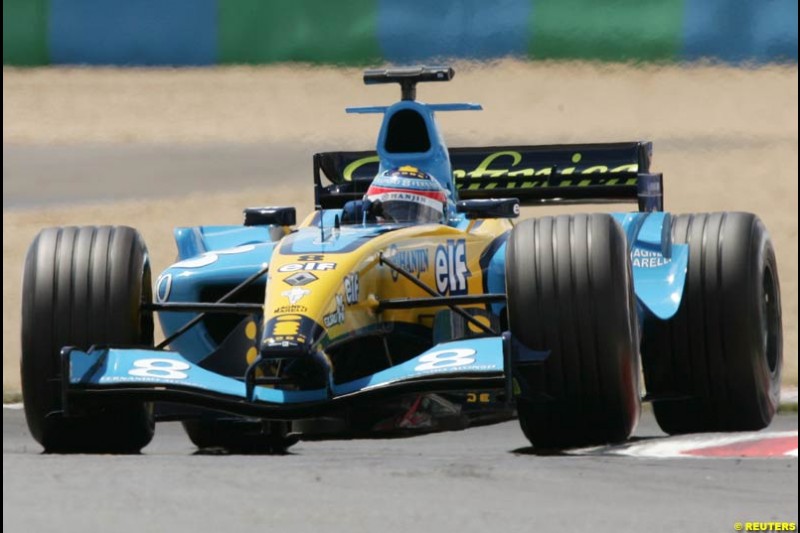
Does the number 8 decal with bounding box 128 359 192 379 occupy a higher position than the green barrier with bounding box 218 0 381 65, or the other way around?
the green barrier with bounding box 218 0 381 65

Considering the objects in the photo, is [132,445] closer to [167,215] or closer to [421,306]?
[421,306]

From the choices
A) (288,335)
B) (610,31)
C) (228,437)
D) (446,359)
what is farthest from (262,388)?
(610,31)

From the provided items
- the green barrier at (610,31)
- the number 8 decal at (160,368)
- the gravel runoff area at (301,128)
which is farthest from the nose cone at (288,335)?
the green barrier at (610,31)

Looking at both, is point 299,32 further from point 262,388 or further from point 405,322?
point 262,388

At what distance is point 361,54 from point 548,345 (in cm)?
758

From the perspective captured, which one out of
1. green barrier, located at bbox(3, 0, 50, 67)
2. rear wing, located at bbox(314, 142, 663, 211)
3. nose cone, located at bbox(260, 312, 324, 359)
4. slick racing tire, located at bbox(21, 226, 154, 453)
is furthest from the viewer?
green barrier, located at bbox(3, 0, 50, 67)

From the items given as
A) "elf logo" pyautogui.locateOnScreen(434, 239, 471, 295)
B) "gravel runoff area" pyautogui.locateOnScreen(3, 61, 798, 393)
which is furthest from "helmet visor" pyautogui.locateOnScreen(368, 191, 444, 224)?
"gravel runoff area" pyautogui.locateOnScreen(3, 61, 798, 393)

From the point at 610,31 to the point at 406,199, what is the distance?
5.87 meters

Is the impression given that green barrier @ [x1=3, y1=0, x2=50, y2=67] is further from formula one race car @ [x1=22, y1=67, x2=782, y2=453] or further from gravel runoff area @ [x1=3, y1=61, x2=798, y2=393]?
A: formula one race car @ [x1=22, y1=67, x2=782, y2=453]

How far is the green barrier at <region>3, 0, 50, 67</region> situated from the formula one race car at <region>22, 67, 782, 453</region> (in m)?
6.28

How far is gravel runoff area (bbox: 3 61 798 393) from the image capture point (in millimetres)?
14289

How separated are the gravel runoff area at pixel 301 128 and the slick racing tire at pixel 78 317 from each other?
217 inches

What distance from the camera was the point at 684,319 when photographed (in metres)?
9.34

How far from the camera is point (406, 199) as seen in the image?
9250mm
